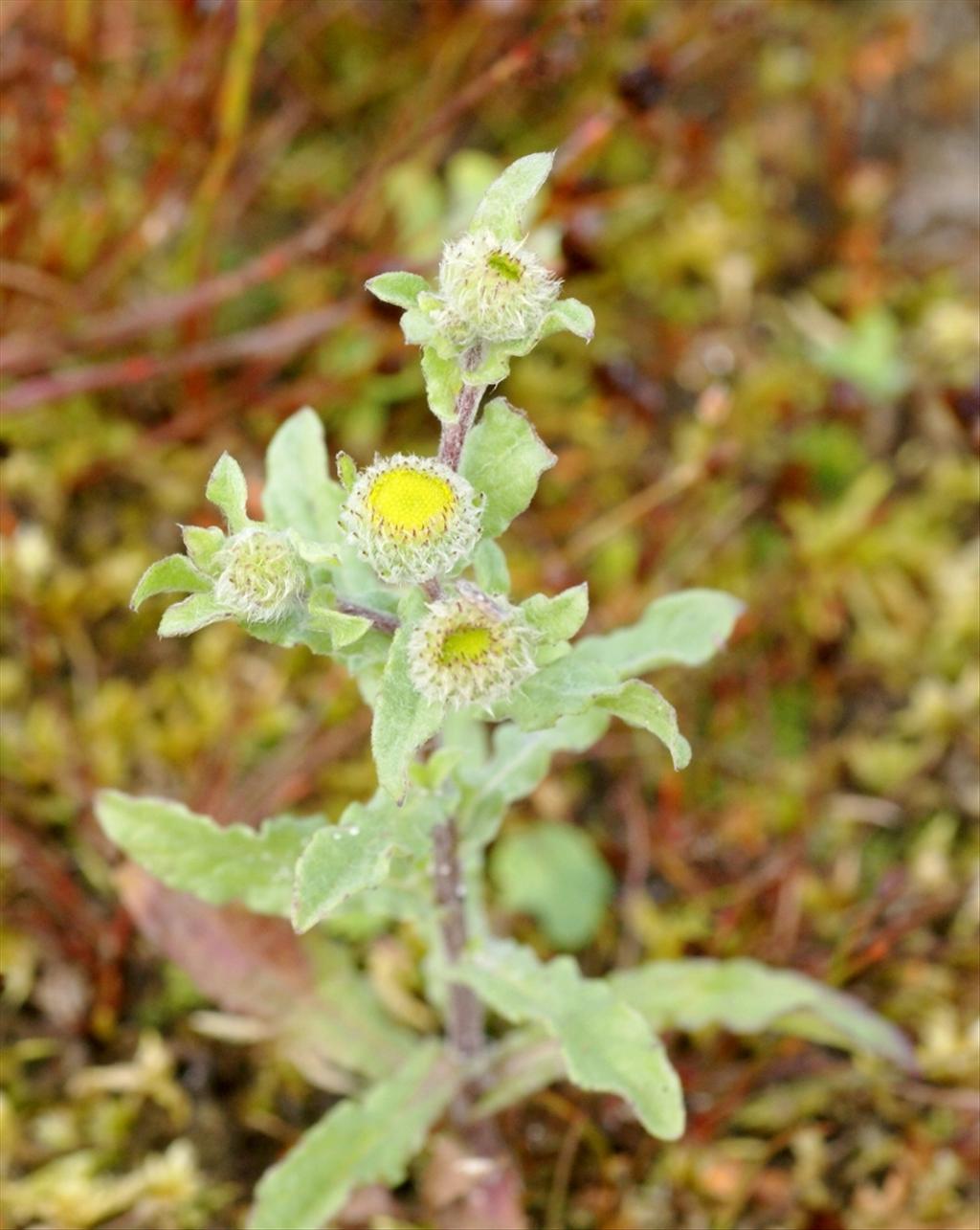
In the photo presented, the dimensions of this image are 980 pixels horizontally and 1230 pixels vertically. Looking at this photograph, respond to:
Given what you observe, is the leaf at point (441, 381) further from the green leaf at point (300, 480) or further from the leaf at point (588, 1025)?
the leaf at point (588, 1025)

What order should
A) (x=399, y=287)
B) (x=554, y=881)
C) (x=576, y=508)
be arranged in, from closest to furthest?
(x=399, y=287)
(x=554, y=881)
(x=576, y=508)

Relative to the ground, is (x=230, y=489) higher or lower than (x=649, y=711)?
higher

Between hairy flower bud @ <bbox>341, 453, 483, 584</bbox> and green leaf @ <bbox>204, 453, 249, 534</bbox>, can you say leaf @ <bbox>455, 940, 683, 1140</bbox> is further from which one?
green leaf @ <bbox>204, 453, 249, 534</bbox>

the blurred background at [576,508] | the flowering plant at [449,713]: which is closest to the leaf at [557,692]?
the flowering plant at [449,713]

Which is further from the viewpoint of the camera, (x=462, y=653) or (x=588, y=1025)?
(x=588, y=1025)

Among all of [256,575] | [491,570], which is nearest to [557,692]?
[491,570]

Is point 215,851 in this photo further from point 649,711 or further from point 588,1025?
point 649,711

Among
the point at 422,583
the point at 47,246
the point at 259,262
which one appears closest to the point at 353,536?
the point at 422,583

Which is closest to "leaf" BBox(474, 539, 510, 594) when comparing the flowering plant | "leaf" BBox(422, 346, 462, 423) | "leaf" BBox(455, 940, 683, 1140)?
the flowering plant
